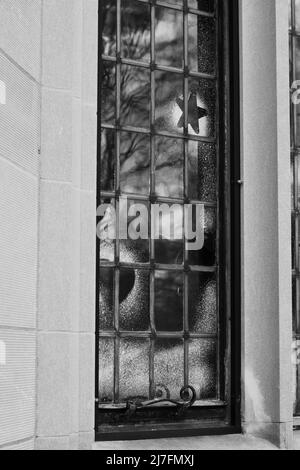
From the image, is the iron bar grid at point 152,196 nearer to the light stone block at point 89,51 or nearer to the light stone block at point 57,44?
the light stone block at point 89,51

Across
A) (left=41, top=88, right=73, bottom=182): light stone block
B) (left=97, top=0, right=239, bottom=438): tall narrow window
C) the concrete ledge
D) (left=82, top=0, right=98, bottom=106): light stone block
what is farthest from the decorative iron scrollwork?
(left=82, top=0, right=98, bottom=106): light stone block

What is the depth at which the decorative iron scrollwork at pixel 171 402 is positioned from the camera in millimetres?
Result: 6094

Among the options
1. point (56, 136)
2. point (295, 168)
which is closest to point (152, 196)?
point (56, 136)

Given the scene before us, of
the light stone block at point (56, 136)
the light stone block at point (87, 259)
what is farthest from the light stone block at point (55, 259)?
the light stone block at point (87, 259)

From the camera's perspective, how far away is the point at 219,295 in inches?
257

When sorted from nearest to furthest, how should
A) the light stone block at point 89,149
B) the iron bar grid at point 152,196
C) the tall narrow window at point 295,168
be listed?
the light stone block at point 89,149
the iron bar grid at point 152,196
the tall narrow window at point 295,168

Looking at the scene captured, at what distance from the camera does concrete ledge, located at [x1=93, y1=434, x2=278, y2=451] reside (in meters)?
5.84

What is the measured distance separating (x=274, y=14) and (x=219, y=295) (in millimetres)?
2154

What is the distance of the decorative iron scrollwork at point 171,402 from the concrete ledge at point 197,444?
0.23 meters

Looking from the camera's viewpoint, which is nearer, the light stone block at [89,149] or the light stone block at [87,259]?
the light stone block at [87,259]

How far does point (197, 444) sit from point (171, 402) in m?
0.36

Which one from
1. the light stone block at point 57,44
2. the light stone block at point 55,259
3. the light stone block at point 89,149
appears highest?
the light stone block at point 57,44

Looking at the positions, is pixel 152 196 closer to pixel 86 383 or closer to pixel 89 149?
pixel 89 149

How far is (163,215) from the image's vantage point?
21.2ft
